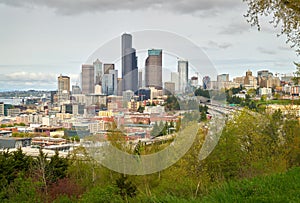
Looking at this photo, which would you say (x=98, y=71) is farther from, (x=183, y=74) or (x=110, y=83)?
(x=183, y=74)

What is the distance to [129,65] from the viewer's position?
265 inches

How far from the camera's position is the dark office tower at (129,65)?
6488mm

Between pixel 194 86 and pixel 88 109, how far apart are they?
90.0 inches

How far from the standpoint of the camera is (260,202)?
3.70m

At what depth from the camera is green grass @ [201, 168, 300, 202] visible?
380 cm

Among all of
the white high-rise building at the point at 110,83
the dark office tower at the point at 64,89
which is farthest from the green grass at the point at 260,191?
the dark office tower at the point at 64,89

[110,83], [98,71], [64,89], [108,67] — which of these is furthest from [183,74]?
[64,89]

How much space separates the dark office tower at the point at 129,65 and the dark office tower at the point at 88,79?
0.55 meters

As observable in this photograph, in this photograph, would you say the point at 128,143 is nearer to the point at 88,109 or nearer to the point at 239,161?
the point at 88,109

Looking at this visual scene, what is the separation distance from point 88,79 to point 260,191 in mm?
3833

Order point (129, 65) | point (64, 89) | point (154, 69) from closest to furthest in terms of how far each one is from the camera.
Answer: point (129, 65), point (154, 69), point (64, 89)

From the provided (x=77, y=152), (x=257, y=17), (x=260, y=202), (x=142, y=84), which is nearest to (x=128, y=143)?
(x=142, y=84)

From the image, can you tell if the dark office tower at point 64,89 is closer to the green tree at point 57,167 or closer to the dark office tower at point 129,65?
the green tree at point 57,167

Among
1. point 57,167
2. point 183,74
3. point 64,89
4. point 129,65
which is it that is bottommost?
point 57,167
